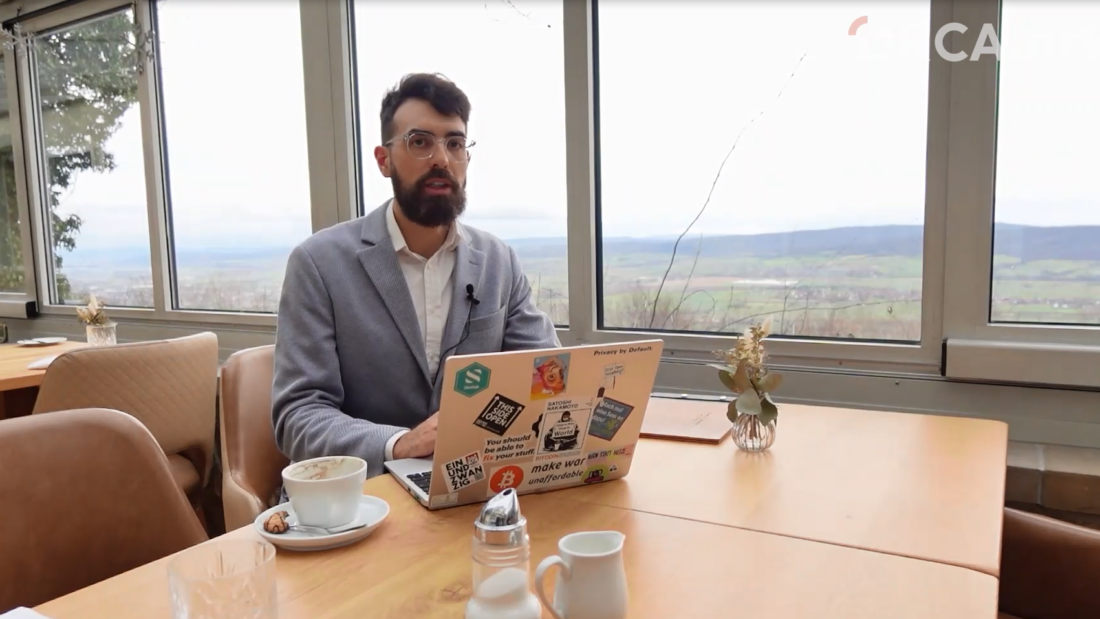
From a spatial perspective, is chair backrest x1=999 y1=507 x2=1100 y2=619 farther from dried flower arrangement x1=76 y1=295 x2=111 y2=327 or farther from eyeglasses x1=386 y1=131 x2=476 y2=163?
dried flower arrangement x1=76 y1=295 x2=111 y2=327

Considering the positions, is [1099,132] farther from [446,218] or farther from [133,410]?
[133,410]

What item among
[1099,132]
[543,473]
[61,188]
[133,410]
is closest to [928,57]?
[1099,132]

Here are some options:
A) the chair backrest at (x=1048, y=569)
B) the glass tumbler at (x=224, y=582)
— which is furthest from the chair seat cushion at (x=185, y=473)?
the chair backrest at (x=1048, y=569)

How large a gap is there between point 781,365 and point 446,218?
1068 mm

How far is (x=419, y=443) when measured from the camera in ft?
4.14

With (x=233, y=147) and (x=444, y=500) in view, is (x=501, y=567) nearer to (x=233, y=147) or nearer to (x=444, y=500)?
(x=444, y=500)

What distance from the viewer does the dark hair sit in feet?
5.56

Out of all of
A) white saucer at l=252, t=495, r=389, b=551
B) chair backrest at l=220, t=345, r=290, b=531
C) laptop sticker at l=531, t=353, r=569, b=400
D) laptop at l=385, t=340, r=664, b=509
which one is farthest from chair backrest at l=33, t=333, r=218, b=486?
laptop sticker at l=531, t=353, r=569, b=400

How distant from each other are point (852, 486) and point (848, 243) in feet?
3.61

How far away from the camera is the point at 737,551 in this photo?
893 mm

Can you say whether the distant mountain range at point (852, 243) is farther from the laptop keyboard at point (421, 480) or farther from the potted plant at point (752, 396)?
the laptop keyboard at point (421, 480)

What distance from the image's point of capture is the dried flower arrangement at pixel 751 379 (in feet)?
4.38

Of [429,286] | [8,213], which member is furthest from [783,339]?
[8,213]

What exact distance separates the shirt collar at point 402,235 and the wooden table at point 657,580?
85 cm
